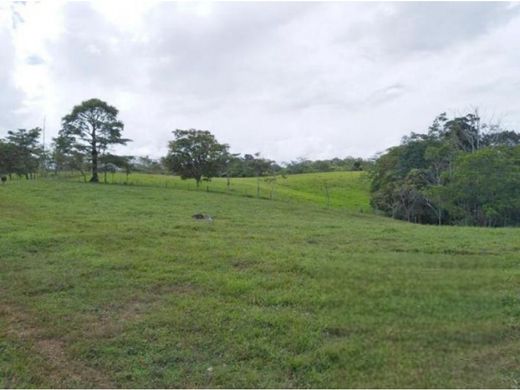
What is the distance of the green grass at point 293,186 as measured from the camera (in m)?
45.3

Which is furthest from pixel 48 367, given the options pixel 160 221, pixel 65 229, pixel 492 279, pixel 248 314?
pixel 160 221

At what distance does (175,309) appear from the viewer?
7.15 m

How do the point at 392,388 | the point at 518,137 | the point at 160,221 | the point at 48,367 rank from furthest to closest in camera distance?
the point at 518,137, the point at 160,221, the point at 48,367, the point at 392,388

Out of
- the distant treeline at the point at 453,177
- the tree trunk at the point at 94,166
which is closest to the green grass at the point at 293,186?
the tree trunk at the point at 94,166

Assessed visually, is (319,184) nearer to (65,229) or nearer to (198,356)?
(65,229)

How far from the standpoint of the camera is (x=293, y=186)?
189ft

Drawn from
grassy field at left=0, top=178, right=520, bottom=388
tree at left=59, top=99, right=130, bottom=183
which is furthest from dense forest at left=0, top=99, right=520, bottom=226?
grassy field at left=0, top=178, right=520, bottom=388

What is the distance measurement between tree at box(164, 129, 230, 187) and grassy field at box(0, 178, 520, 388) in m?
29.3

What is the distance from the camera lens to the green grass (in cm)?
4531

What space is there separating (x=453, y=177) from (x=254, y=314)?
1008 inches

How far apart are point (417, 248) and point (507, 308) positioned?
6.04 m

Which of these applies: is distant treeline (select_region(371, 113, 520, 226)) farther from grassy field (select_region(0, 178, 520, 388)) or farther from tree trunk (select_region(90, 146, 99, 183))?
tree trunk (select_region(90, 146, 99, 183))

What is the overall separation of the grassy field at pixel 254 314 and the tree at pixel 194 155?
2930cm

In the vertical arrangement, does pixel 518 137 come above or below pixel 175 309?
above
